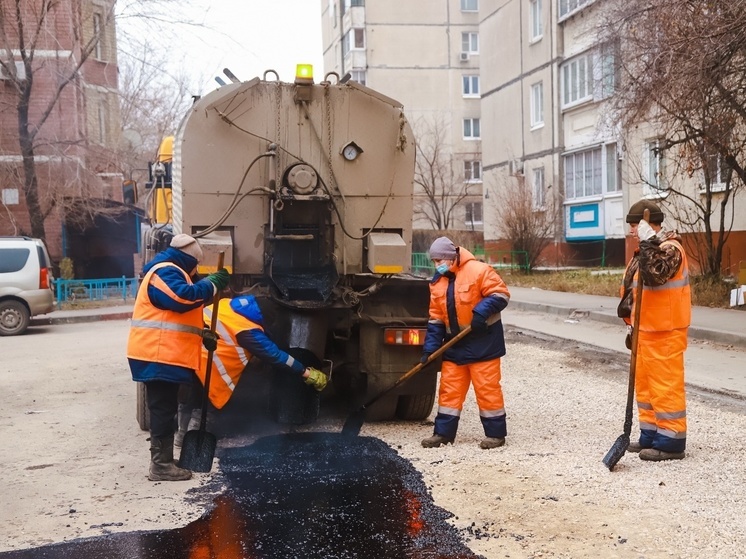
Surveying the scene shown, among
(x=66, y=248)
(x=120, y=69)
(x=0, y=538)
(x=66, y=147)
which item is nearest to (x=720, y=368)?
(x=0, y=538)

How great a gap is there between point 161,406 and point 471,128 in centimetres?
4334

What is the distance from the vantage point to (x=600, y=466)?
5664mm

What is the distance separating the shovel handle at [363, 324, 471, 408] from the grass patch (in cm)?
1042

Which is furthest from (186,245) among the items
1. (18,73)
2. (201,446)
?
(18,73)

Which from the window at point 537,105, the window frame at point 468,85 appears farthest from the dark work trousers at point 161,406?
the window frame at point 468,85

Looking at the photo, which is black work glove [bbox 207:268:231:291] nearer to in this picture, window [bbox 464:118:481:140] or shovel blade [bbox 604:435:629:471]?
shovel blade [bbox 604:435:629:471]

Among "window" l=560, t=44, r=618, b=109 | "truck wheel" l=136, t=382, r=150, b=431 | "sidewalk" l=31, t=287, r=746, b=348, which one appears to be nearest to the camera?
"truck wheel" l=136, t=382, r=150, b=431

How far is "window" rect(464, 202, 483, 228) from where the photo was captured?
45.3m

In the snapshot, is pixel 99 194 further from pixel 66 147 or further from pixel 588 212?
pixel 588 212

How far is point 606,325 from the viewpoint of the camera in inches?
582

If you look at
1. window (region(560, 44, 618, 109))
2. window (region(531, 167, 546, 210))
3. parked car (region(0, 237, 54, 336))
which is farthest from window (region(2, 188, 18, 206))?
window (region(560, 44, 618, 109))

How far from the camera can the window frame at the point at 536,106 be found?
30.3 metres

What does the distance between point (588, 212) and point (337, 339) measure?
2133 cm

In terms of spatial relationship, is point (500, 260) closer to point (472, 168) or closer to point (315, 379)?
point (472, 168)
